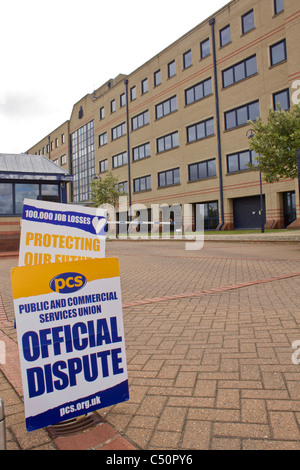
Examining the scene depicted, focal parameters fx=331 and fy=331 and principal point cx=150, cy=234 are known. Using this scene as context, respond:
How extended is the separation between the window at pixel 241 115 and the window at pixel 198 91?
10.9 ft

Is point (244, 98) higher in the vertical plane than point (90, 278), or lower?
higher

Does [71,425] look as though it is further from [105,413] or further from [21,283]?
[21,283]

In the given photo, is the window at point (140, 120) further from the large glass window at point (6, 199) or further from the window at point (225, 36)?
the large glass window at point (6, 199)

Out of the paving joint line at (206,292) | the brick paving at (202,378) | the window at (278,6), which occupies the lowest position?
the brick paving at (202,378)

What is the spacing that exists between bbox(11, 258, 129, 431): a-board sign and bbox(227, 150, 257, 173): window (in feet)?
80.1

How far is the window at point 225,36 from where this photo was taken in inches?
1050

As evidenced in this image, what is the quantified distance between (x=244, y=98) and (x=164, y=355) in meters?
26.0

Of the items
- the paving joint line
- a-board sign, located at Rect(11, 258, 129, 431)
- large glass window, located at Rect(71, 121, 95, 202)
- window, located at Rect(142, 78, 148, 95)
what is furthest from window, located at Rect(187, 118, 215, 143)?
a-board sign, located at Rect(11, 258, 129, 431)

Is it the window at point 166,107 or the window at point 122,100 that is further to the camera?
the window at point 122,100

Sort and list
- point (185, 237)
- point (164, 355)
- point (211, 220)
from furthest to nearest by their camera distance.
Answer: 1. point (211, 220)
2. point (185, 237)
3. point (164, 355)

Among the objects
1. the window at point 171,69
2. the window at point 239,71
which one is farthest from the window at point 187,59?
the window at point 239,71

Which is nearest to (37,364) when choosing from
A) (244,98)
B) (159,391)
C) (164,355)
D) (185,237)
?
(159,391)

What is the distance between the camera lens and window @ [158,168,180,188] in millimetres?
31969

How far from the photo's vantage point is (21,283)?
2.09m
